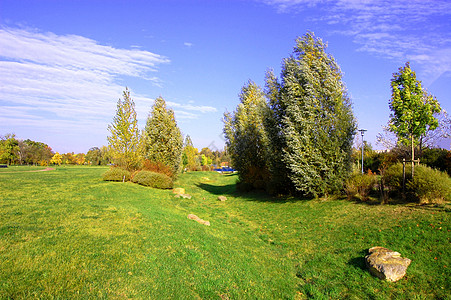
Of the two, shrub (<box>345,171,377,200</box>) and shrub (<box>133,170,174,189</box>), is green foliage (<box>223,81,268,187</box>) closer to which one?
shrub (<box>133,170,174,189</box>)

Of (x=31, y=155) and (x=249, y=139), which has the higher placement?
(x=249, y=139)

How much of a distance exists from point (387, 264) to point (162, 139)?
23808mm

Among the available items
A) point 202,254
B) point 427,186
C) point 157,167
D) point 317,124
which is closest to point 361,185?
point 427,186

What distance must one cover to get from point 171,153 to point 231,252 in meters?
20.0

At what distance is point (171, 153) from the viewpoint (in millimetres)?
27781

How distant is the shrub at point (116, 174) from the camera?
21469 mm

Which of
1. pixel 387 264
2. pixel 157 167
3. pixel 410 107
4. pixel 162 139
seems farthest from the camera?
pixel 162 139

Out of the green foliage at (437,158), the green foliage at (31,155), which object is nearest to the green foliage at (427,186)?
the green foliage at (437,158)

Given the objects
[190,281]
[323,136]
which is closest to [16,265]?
[190,281]

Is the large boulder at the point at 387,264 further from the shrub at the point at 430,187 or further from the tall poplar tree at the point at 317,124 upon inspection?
the tall poplar tree at the point at 317,124

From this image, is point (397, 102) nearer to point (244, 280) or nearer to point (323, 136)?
point (323, 136)

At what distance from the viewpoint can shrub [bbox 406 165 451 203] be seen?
35.4 feet

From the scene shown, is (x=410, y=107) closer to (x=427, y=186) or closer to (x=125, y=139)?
(x=427, y=186)

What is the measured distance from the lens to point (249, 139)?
26.4m
